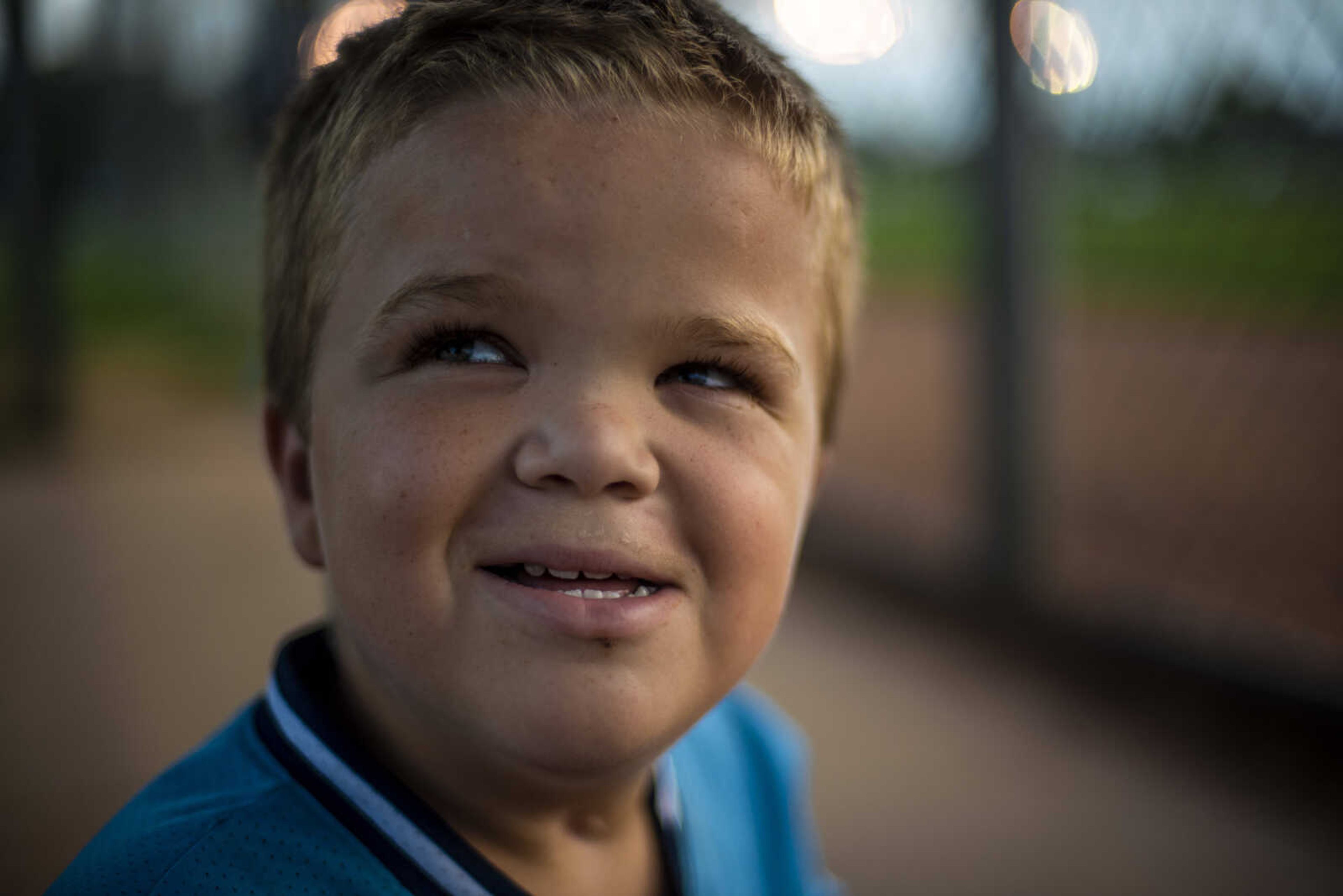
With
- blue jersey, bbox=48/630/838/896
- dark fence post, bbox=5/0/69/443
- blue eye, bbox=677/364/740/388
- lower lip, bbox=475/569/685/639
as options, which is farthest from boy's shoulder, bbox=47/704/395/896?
dark fence post, bbox=5/0/69/443

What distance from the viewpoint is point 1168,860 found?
6.11 feet

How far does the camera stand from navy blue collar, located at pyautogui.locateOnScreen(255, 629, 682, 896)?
76 centimetres

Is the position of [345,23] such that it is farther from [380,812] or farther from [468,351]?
[380,812]

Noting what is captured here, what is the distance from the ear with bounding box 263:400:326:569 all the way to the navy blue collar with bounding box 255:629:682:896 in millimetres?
129

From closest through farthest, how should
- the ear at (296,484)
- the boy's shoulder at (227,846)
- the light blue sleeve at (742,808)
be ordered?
the boy's shoulder at (227,846)
the ear at (296,484)
the light blue sleeve at (742,808)

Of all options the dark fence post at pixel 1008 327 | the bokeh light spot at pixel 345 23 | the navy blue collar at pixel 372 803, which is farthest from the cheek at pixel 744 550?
the dark fence post at pixel 1008 327

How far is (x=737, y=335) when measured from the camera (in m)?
0.79

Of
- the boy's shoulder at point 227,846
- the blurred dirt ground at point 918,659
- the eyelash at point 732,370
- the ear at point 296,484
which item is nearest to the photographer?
the boy's shoulder at point 227,846

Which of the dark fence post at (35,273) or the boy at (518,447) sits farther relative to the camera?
the dark fence post at (35,273)

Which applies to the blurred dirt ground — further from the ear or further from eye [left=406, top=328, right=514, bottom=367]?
eye [left=406, top=328, right=514, bottom=367]

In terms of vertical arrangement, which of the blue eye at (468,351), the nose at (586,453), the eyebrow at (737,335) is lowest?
the nose at (586,453)

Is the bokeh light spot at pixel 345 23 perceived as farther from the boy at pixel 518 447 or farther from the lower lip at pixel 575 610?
the lower lip at pixel 575 610

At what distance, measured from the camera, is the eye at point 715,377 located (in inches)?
31.4

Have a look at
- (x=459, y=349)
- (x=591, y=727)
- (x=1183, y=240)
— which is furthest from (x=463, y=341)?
(x=1183, y=240)
